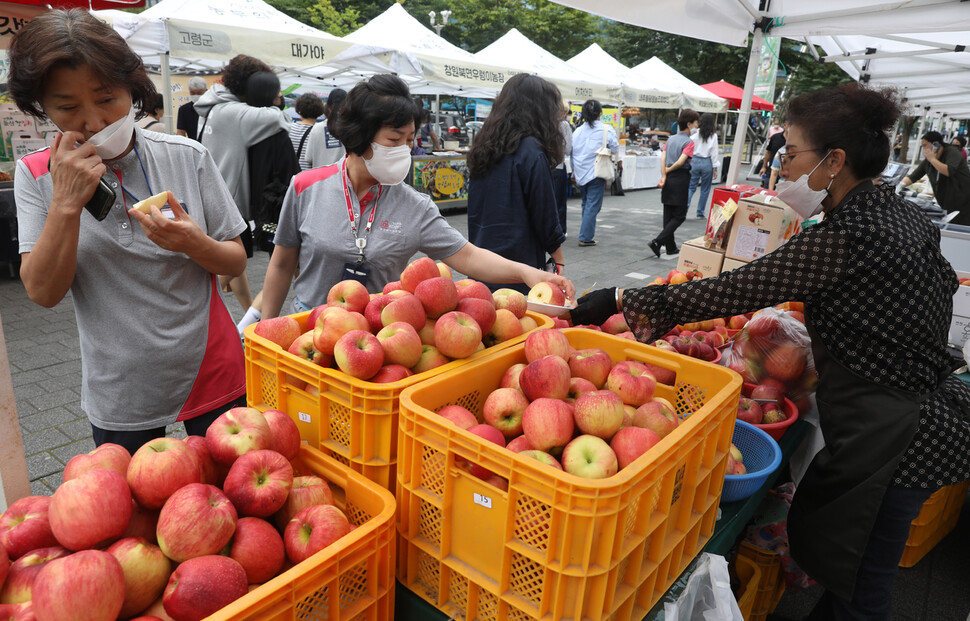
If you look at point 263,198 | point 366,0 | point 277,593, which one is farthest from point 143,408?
point 366,0

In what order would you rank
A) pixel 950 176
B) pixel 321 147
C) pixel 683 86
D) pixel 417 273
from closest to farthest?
pixel 417 273 → pixel 321 147 → pixel 950 176 → pixel 683 86

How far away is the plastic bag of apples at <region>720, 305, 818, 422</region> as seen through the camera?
269cm

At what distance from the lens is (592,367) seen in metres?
1.96

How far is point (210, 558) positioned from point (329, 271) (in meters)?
1.65

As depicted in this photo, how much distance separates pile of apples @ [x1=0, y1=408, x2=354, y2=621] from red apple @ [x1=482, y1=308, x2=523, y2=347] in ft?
2.84

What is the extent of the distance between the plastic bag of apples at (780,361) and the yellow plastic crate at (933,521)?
1.04m

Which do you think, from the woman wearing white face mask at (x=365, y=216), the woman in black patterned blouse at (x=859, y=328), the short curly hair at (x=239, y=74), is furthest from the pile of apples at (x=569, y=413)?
the short curly hair at (x=239, y=74)

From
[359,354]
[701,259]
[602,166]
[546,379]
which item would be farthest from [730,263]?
[602,166]

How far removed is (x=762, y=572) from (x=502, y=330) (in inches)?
66.3

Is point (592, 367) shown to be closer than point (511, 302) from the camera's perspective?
Yes

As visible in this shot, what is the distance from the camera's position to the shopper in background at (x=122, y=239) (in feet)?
5.57

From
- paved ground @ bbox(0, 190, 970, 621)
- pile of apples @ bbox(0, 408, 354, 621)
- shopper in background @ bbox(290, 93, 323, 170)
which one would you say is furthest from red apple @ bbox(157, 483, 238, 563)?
shopper in background @ bbox(290, 93, 323, 170)

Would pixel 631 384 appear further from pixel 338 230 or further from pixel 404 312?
pixel 338 230

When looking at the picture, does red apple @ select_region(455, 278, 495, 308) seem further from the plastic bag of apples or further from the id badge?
the plastic bag of apples
